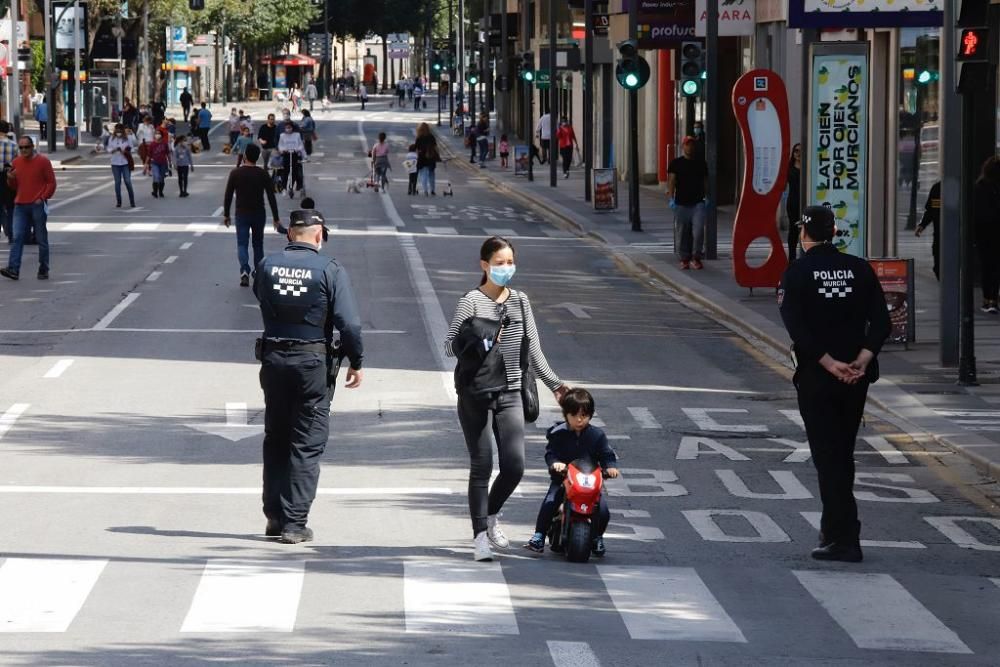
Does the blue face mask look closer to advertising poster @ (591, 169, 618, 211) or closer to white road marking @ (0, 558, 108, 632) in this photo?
white road marking @ (0, 558, 108, 632)

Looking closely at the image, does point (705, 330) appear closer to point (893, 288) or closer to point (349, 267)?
point (893, 288)

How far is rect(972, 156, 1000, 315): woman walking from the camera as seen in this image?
70.7ft

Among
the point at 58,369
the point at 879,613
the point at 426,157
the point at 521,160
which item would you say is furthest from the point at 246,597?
the point at 521,160

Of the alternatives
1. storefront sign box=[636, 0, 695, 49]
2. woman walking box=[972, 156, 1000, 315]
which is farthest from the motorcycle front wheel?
storefront sign box=[636, 0, 695, 49]

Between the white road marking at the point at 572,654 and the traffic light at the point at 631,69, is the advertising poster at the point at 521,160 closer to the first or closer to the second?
the traffic light at the point at 631,69

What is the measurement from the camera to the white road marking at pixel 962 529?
36.2 feet

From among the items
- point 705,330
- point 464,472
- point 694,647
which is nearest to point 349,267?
point 705,330

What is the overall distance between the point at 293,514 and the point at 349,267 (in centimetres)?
1825

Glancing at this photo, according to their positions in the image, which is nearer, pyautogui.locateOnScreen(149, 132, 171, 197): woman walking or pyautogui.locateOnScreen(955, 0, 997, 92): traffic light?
pyautogui.locateOnScreen(955, 0, 997, 92): traffic light

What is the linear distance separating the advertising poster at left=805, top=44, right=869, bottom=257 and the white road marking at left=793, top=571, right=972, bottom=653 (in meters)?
12.0

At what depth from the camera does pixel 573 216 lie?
4081cm

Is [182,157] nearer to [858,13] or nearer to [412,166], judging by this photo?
[412,166]

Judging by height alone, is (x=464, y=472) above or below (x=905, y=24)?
below

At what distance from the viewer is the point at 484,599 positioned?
368 inches
